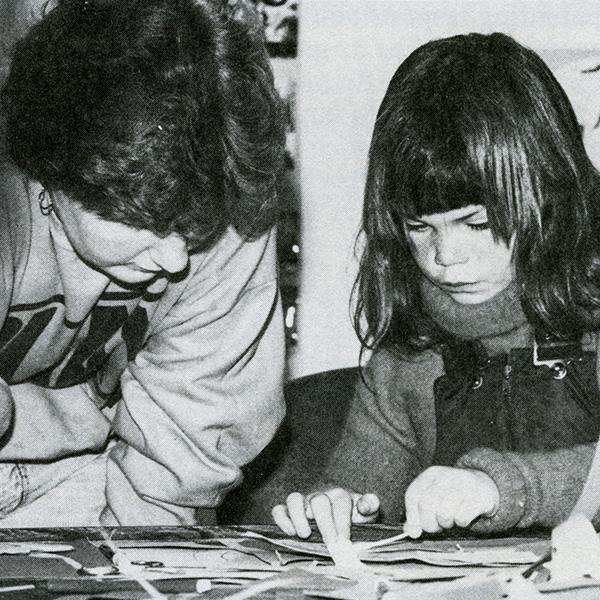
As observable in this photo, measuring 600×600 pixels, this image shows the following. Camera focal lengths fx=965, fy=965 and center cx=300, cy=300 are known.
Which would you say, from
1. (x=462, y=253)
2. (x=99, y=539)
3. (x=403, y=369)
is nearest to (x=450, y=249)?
(x=462, y=253)

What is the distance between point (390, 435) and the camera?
3.20ft

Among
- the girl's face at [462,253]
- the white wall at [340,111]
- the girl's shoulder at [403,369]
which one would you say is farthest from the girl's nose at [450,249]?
the white wall at [340,111]

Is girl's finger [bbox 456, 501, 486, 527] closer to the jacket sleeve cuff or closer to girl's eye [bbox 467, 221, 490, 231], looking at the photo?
the jacket sleeve cuff

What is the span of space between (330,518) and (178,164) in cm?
29

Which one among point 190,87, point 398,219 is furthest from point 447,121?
point 190,87

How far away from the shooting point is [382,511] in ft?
3.16

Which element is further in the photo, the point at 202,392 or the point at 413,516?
the point at 202,392

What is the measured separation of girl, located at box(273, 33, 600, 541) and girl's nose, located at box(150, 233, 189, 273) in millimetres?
206

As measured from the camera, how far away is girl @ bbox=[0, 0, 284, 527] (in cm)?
73

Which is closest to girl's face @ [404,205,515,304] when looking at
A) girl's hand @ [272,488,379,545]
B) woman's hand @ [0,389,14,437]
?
girl's hand @ [272,488,379,545]

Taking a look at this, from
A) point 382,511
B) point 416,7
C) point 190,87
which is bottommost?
point 382,511

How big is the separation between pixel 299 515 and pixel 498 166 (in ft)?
1.16

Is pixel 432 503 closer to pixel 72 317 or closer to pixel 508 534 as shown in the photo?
pixel 508 534

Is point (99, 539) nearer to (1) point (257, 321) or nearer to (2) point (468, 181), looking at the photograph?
(1) point (257, 321)
